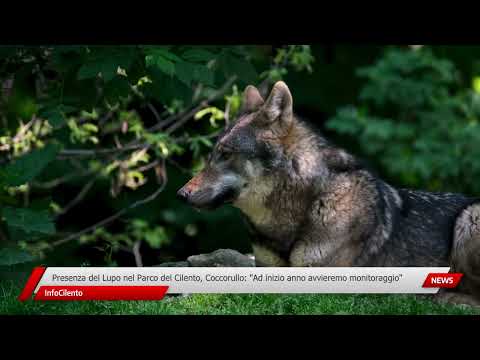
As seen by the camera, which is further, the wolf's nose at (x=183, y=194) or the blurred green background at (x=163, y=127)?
the blurred green background at (x=163, y=127)

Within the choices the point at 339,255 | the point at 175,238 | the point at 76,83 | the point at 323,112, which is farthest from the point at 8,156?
the point at 323,112

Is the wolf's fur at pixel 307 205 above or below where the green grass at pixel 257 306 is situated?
above

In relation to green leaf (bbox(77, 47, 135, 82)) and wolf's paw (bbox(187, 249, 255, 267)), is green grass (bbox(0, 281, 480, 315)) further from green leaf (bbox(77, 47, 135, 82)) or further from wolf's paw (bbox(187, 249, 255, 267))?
green leaf (bbox(77, 47, 135, 82))

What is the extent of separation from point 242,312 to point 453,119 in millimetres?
6486

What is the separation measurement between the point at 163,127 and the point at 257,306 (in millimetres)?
4274

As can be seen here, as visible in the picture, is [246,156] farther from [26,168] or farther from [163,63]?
[26,168]

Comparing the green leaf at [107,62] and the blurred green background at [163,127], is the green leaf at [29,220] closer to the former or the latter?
the blurred green background at [163,127]

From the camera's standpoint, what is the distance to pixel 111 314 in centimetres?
518

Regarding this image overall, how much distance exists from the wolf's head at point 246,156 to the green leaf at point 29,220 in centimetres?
108

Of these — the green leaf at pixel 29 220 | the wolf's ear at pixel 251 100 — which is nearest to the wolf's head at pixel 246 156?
the wolf's ear at pixel 251 100

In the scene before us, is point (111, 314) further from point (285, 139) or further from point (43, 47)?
point (43, 47)

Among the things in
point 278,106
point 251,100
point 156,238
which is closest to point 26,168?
point 251,100

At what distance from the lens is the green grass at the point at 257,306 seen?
517 centimetres

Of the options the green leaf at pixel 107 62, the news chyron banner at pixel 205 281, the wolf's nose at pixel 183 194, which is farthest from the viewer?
the wolf's nose at pixel 183 194
